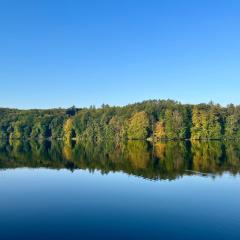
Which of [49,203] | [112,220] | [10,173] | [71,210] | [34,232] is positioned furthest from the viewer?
[10,173]

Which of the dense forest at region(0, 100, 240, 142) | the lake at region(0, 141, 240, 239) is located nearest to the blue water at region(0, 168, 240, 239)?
the lake at region(0, 141, 240, 239)

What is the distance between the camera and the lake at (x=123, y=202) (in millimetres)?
26898

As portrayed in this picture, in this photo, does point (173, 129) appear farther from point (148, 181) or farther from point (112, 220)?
point (112, 220)

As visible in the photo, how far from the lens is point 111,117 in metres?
180

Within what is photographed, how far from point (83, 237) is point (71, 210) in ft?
25.4

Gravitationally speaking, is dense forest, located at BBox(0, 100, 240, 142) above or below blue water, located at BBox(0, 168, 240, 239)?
above

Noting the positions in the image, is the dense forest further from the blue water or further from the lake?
the blue water

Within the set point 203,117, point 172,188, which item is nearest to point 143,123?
point 203,117

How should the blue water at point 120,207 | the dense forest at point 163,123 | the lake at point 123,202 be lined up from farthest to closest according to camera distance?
the dense forest at point 163,123 < the lake at point 123,202 < the blue water at point 120,207

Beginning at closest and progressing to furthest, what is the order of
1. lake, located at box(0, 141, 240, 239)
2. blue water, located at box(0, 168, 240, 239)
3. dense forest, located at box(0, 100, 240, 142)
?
blue water, located at box(0, 168, 240, 239)
lake, located at box(0, 141, 240, 239)
dense forest, located at box(0, 100, 240, 142)

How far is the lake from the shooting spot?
26.9 m

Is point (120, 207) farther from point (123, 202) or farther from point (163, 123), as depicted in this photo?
point (163, 123)

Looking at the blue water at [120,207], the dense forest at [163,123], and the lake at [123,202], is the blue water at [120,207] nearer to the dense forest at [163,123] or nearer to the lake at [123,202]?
the lake at [123,202]

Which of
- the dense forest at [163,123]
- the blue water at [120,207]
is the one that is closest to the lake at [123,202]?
the blue water at [120,207]
